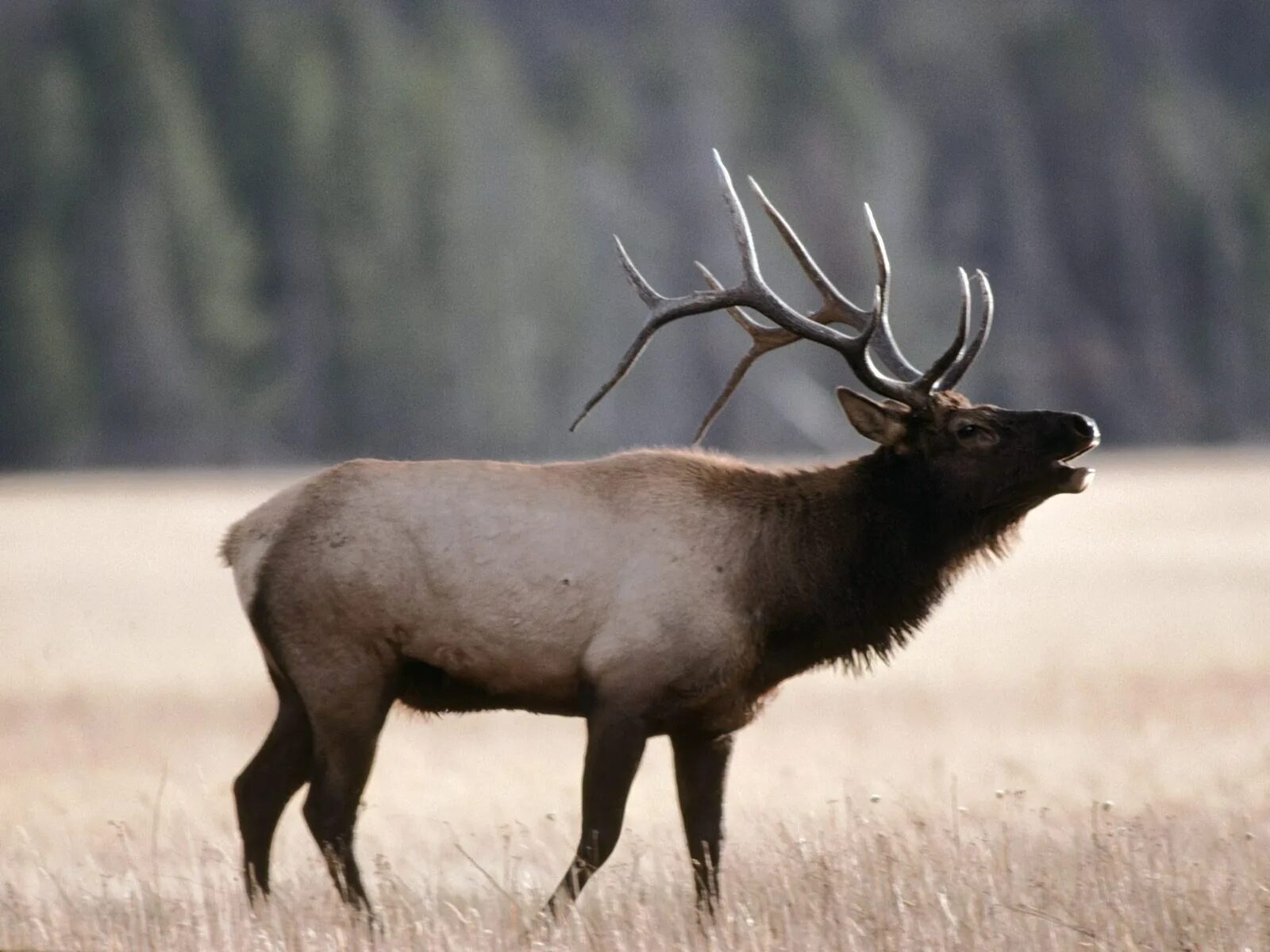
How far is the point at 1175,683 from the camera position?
1636 centimetres

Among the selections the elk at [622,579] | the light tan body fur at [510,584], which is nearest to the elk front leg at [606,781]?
the elk at [622,579]

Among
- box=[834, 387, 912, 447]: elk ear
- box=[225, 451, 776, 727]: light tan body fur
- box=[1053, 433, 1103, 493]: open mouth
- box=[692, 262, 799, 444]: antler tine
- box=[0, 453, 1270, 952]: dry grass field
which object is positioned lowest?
box=[0, 453, 1270, 952]: dry grass field

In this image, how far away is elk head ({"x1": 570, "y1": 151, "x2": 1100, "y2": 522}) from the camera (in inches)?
310

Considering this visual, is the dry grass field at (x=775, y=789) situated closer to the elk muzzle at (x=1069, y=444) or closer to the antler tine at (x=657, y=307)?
the elk muzzle at (x=1069, y=444)

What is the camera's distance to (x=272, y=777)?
796 cm

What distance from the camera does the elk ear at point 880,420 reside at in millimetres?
8023

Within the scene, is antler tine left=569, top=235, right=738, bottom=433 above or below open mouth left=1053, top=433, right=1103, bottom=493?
above

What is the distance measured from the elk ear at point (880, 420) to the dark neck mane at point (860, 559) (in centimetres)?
7

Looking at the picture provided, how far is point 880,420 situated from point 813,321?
0.58 metres

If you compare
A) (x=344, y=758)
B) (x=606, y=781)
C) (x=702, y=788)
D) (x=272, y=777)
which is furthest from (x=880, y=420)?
(x=272, y=777)

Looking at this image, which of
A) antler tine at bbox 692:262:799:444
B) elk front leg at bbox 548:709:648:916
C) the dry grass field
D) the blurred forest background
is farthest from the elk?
the blurred forest background

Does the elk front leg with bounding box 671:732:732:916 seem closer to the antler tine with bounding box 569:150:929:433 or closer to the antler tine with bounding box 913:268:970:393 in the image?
the antler tine with bounding box 569:150:929:433

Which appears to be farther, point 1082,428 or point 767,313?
point 767,313

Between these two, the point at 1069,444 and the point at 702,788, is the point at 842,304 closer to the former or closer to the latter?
the point at 1069,444
